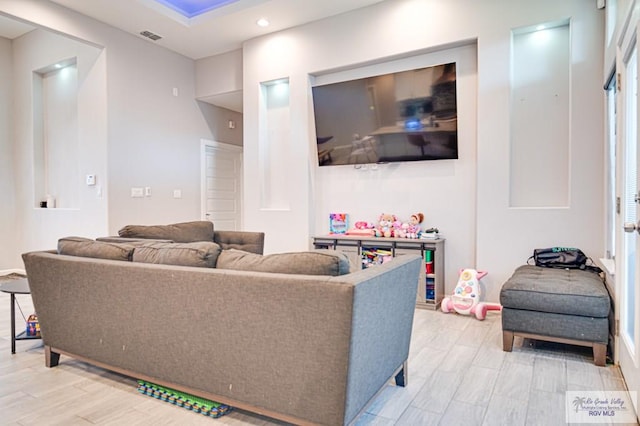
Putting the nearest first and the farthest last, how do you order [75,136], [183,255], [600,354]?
[183,255] → [600,354] → [75,136]

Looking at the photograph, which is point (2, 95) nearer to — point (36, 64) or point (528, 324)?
point (36, 64)

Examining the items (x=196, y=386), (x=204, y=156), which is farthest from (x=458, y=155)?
(x=204, y=156)

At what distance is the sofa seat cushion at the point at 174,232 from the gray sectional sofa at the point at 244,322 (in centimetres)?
83

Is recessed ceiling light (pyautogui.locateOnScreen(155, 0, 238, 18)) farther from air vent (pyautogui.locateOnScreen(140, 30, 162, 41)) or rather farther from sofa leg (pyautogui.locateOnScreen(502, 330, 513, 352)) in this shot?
sofa leg (pyautogui.locateOnScreen(502, 330, 513, 352))

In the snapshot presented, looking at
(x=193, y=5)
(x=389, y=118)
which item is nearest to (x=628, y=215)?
(x=389, y=118)

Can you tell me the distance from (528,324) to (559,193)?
1479 millimetres

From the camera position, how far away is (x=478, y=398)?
6.73 ft

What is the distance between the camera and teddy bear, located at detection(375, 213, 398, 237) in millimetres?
4230

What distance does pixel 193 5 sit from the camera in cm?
470

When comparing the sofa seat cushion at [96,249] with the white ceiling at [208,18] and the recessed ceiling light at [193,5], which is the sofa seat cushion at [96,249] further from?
the recessed ceiling light at [193,5]

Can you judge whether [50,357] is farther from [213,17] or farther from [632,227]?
[213,17]

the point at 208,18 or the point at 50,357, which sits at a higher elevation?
the point at 208,18

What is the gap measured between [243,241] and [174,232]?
698mm

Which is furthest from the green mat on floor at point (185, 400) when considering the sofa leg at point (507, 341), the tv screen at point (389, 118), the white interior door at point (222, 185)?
the white interior door at point (222, 185)
